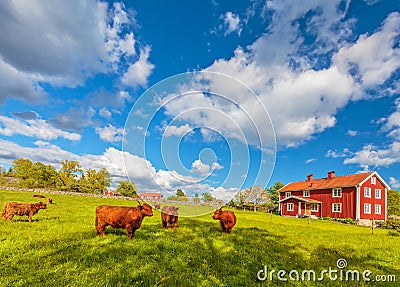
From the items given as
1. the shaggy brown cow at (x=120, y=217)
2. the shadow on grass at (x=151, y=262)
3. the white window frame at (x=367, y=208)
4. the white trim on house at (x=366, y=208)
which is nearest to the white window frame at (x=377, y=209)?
the white trim on house at (x=366, y=208)

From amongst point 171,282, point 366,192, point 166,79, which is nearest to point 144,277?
point 171,282

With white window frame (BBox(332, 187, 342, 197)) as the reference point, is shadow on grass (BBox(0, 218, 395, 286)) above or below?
below

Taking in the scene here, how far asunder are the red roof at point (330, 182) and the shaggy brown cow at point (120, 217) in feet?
133

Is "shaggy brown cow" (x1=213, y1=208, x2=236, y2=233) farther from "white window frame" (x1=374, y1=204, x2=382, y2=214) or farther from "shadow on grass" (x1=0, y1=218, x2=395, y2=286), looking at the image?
"white window frame" (x1=374, y1=204, x2=382, y2=214)

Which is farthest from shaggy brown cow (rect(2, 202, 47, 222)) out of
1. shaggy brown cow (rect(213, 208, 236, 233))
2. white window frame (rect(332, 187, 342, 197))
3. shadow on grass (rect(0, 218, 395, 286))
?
white window frame (rect(332, 187, 342, 197))

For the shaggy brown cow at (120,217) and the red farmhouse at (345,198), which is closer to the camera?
the shaggy brown cow at (120,217)

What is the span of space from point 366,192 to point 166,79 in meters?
44.2

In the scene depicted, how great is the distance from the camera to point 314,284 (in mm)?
6031

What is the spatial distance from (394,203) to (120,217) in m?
92.4

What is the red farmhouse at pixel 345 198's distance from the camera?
1513 inches

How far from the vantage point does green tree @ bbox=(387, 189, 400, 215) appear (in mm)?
70675

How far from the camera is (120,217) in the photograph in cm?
916

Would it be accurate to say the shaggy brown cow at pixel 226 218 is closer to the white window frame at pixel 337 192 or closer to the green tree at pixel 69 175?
the white window frame at pixel 337 192

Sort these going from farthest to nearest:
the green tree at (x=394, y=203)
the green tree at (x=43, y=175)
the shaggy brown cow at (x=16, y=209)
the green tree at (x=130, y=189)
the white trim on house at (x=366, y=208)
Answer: the green tree at (x=43, y=175)
the green tree at (x=394, y=203)
the white trim on house at (x=366, y=208)
the shaggy brown cow at (x=16, y=209)
the green tree at (x=130, y=189)
